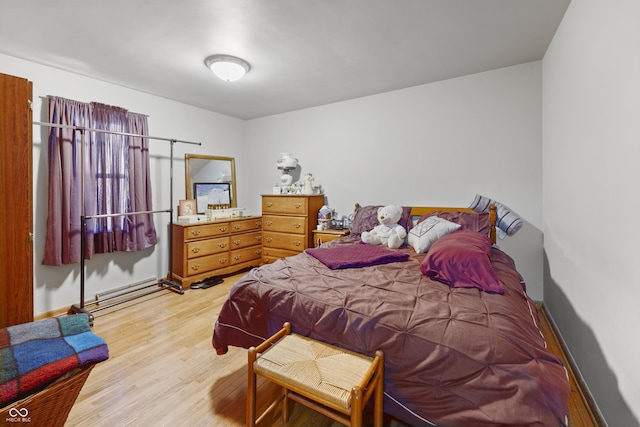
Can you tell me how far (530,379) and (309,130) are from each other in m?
3.88

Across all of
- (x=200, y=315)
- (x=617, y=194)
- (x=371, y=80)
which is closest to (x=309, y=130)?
(x=371, y=80)

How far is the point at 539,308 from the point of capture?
2816 millimetres

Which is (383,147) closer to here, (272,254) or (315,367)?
(272,254)

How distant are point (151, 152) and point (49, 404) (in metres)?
3.15

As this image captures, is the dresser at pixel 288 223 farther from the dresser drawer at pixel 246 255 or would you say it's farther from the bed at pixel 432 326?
the bed at pixel 432 326

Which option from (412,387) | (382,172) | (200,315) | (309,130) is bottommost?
(200,315)

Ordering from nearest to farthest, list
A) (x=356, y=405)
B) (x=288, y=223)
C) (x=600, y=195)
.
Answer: (x=356, y=405)
(x=600, y=195)
(x=288, y=223)

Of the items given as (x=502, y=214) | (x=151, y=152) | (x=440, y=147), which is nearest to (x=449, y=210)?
(x=502, y=214)

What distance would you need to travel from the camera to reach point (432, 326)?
4.09 ft

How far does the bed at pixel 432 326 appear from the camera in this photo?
3.49 ft

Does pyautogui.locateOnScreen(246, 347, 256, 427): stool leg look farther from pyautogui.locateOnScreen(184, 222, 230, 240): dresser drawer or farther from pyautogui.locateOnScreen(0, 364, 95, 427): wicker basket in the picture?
pyautogui.locateOnScreen(184, 222, 230, 240): dresser drawer

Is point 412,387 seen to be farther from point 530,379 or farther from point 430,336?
point 530,379

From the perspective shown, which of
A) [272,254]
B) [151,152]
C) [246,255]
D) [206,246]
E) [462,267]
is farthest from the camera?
[246,255]

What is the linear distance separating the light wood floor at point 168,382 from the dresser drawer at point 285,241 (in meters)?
1.48
